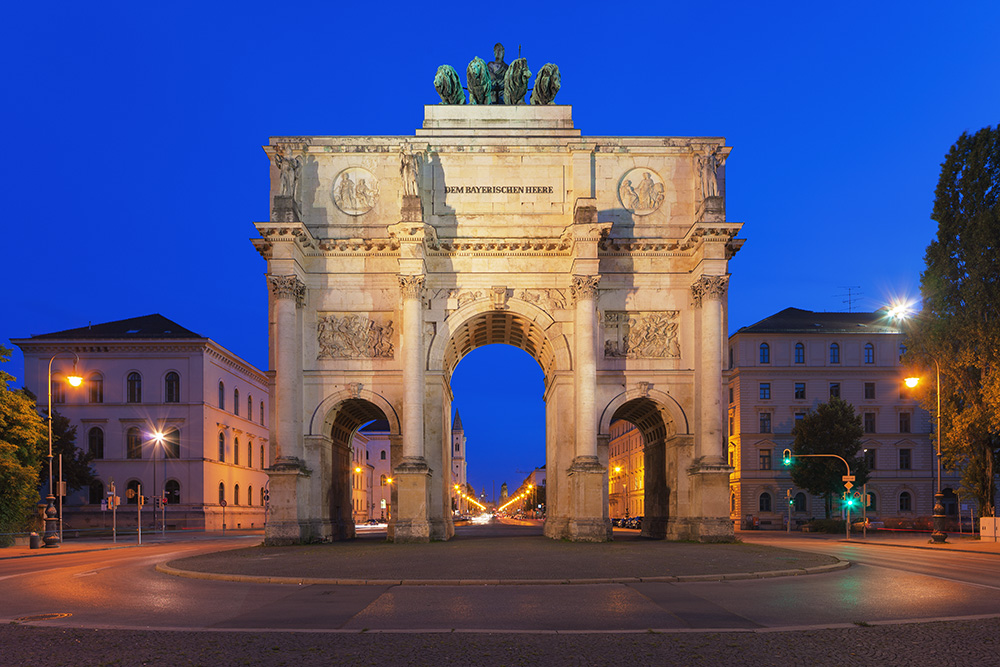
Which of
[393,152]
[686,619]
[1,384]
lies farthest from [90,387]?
[686,619]

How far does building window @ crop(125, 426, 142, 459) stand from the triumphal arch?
3486cm

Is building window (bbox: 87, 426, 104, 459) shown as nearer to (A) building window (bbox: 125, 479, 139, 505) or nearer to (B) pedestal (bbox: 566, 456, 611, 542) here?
(A) building window (bbox: 125, 479, 139, 505)

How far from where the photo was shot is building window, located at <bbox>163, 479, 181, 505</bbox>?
214 feet

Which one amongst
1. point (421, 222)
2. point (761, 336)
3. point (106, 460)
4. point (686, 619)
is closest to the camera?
point (686, 619)

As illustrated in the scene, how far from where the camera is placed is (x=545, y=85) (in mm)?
38500

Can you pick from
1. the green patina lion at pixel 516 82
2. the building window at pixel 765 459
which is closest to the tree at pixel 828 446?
the building window at pixel 765 459

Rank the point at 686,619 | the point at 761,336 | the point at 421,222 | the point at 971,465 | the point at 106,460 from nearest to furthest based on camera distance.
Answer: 1. the point at 686,619
2. the point at 421,222
3. the point at 971,465
4. the point at 106,460
5. the point at 761,336

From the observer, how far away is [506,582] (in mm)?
17000

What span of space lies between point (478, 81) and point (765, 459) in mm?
44738

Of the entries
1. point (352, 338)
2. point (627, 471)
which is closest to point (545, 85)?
point (352, 338)

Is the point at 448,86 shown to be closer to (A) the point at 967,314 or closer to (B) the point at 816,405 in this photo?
(A) the point at 967,314

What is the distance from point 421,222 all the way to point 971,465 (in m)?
27.1

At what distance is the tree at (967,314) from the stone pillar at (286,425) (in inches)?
1099

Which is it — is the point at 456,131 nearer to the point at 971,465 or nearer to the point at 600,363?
the point at 600,363
